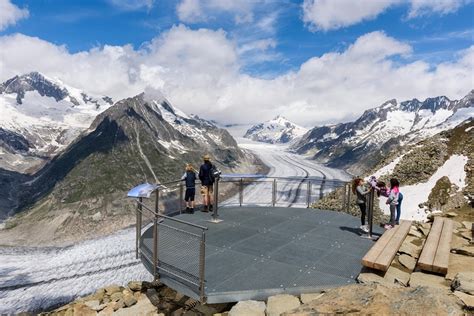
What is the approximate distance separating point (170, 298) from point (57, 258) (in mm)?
155621

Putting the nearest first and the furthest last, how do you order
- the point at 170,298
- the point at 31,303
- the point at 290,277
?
the point at 290,277, the point at 170,298, the point at 31,303

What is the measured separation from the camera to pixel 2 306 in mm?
111438

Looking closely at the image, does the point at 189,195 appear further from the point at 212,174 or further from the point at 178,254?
the point at 178,254

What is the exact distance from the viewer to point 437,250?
12023mm

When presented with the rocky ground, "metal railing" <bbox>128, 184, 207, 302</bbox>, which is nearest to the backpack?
"metal railing" <bbox>128, 184, 207, 302</bbox>

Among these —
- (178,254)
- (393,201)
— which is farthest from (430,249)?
(178,254)

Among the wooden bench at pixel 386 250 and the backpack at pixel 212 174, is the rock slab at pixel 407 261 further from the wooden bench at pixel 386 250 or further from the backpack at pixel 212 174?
the backpack at pixel 212 174

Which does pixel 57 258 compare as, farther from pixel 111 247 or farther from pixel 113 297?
pixel 113 297

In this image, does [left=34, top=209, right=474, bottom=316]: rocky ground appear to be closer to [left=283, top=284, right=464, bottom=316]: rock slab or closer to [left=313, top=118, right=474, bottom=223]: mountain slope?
[left=283, top=284, right=464, bottom=316]: rock slab

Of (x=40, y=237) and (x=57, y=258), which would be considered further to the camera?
(x=40, y=237)

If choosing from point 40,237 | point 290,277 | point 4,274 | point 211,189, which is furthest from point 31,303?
point 290,277

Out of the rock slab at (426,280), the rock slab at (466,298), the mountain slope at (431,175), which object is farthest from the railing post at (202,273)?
the mountain slope at (431,175)

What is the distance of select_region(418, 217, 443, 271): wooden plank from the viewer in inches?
428

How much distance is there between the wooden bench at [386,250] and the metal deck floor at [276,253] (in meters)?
0.85
